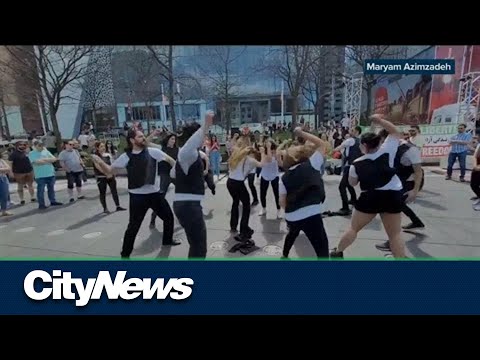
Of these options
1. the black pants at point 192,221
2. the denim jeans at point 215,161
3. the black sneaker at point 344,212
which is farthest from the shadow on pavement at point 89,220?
the black sneaker at point 344,212

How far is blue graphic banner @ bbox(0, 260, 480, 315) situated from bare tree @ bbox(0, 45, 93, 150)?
910cm

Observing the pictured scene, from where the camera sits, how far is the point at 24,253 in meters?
3.86

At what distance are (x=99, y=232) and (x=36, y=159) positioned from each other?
2894 mm

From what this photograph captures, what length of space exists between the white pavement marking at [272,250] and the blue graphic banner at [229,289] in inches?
30.1

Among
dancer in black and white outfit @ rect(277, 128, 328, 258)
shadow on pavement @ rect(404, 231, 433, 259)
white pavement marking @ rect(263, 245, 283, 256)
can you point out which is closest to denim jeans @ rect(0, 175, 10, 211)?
white pavement marking @ rect(263, 245, 283, 256)

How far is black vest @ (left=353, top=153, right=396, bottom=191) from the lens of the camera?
2.69m

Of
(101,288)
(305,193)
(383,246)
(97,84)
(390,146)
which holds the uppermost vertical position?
(97,84)

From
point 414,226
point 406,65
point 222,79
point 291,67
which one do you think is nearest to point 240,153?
point 414,226

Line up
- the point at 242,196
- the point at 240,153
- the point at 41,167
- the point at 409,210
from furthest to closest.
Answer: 1. the point at 41,167
2. the point at 409,210
3. the point at 242,196
4. the point at 240,153

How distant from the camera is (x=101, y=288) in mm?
2531

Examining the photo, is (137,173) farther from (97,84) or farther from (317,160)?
(97,84)

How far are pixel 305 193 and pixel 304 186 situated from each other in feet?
0.22

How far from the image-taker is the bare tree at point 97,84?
1113cm
